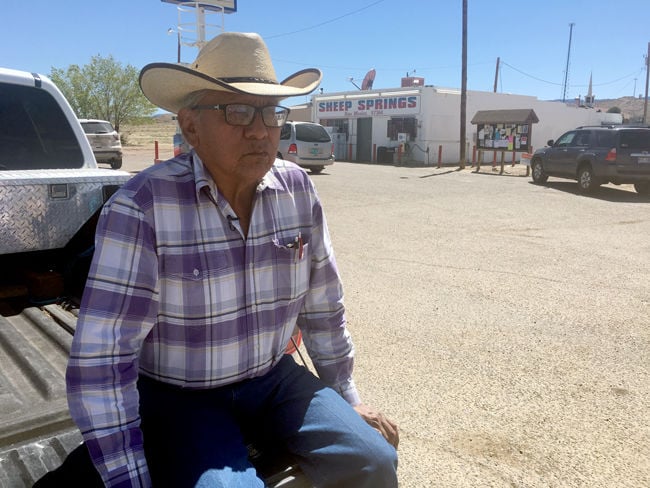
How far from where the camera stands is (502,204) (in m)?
12.9

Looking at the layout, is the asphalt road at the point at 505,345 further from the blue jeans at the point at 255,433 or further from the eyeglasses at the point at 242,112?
the eyeglasses at the point at 242,112

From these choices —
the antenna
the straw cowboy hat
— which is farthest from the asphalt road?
the antenna

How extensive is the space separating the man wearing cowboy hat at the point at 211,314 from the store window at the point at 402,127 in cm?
2792

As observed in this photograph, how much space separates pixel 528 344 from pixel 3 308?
371 cm

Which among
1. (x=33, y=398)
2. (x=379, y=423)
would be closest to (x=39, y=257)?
(x=33, y=398)

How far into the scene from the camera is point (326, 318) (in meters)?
2.28

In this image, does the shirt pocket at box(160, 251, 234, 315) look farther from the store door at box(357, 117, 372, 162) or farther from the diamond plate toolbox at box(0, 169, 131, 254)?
the store door at box(357, 117, 372, 162)

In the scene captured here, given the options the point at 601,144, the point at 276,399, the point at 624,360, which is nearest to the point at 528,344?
the point at 624,360

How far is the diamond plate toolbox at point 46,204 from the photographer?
318 cm

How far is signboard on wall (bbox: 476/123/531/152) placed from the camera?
71.5ft

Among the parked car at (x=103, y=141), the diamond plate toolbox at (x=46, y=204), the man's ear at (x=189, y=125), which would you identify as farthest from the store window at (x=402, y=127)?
the man's ear at (x=189, y=125)

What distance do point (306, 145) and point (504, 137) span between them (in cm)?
797

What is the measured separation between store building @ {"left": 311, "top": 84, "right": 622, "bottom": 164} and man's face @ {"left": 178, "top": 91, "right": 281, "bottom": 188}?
25152 mm

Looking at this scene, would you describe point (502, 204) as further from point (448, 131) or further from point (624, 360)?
point (448, 131)
